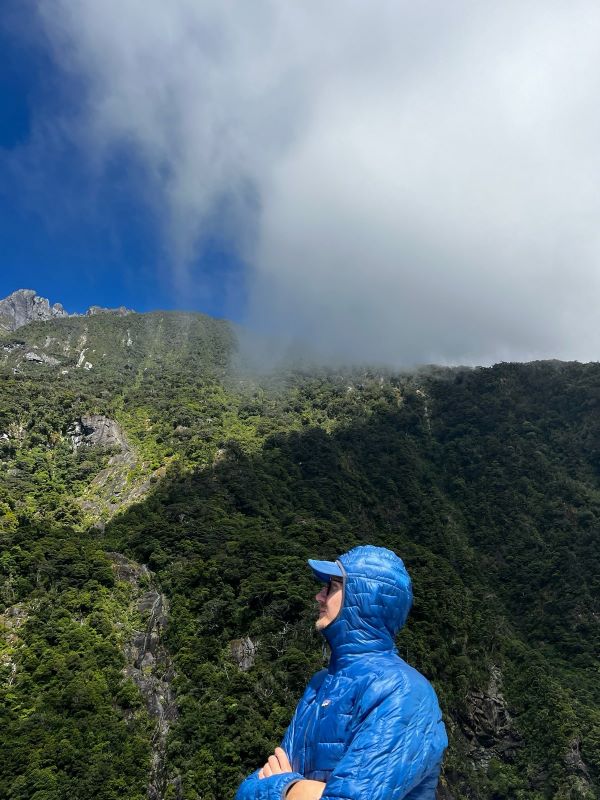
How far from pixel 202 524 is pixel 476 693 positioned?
27989 mm

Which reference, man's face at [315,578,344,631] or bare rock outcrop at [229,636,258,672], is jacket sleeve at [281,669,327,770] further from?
bare rock outcrop at [229,636,258,672]

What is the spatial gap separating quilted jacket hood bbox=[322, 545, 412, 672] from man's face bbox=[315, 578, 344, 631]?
0.03m

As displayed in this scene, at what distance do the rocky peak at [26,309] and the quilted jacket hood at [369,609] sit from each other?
193m

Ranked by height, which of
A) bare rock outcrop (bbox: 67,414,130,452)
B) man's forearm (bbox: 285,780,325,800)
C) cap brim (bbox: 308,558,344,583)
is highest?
bare rock outcrop (bbox: 67,414,130,452)

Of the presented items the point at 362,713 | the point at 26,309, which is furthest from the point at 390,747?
the point at 26,309

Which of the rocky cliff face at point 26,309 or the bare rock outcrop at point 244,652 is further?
the rocky cliff face at point 26,309

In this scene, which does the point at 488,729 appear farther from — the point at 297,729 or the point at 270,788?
the point at 270,788

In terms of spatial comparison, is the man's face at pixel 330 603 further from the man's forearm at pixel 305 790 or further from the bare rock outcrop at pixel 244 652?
the bare rock outcrop at pixel 244 652

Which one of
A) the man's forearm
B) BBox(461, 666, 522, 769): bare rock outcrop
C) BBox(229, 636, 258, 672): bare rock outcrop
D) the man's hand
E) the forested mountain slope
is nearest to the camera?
the man's forearm

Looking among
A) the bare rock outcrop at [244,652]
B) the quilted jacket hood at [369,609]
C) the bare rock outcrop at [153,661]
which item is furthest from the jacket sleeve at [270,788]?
the bare rock outcrop at [244,652]

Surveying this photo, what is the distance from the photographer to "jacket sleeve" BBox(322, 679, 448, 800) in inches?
71.4

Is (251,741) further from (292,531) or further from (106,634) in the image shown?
(292,531)

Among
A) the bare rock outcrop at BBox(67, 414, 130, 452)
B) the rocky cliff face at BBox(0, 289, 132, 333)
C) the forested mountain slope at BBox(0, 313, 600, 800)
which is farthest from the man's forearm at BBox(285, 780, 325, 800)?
the rocky cliff face at BBox(0, 289, 132, 333)

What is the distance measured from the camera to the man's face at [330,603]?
2.51m
